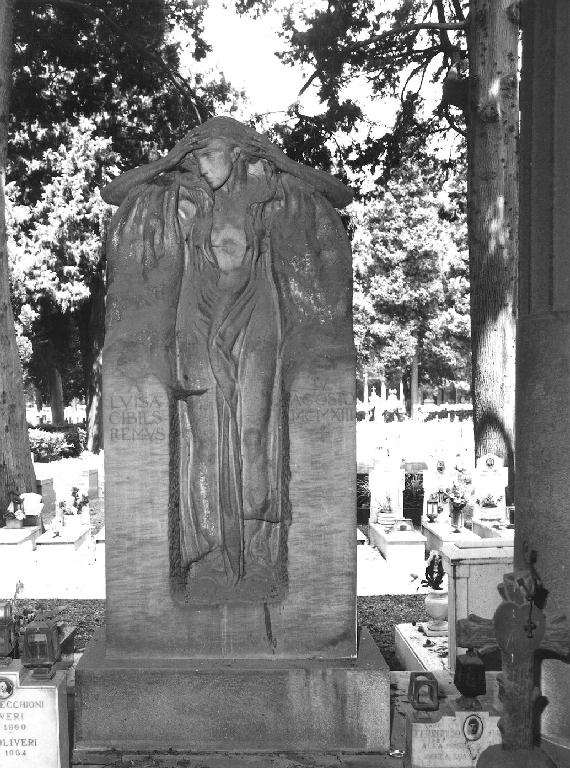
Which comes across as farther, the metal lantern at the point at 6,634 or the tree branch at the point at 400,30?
the tree branch at the point at 400,30

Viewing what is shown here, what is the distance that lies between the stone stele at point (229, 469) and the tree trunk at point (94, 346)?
1804 centimetres

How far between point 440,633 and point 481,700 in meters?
2.17

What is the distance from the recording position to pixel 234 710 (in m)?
4.86

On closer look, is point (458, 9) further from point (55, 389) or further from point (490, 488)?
point (55, 389)

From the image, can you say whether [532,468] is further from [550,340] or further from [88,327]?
[88,327]

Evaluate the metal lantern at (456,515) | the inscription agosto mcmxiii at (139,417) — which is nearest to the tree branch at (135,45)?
the metal lantern at (456,515)

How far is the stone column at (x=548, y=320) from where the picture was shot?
4.39 m

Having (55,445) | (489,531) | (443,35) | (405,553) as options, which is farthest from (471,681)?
(55,445)

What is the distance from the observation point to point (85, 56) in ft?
63.0

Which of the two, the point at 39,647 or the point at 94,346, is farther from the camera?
the point at 94,346

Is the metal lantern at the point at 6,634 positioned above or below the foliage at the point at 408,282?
below

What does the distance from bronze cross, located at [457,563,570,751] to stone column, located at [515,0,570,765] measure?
1.43 meters

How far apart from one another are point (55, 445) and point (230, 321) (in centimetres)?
2101

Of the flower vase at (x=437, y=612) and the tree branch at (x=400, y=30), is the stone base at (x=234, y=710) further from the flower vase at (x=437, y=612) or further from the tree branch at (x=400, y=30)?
the tree branch at (x=400, y=30)
